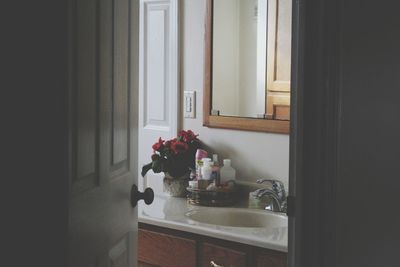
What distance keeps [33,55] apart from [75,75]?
0.10 m

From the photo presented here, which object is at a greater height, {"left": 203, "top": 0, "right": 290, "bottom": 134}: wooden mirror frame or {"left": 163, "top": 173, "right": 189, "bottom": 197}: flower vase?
{"left": 203, "top": 0, "right": 290, "bottom": 134}: wooden mirror frame

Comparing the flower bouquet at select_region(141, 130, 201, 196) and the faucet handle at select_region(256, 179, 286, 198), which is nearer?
the faucet handle at select_region(256, 179, 286, 198)

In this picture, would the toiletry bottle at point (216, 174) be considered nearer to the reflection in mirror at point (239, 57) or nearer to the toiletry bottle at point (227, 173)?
the toiletry bottle at point (227, 173)

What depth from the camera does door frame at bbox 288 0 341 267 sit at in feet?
4.62

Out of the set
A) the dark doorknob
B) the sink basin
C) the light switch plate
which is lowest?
the sink basin

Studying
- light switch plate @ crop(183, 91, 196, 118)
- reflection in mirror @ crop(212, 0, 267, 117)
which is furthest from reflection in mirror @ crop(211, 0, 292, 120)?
light switch plate @ crop(183, 91, 196, 118)

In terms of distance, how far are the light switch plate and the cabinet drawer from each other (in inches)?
25.0

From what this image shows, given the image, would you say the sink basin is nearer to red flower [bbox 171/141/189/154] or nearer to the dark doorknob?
red flower [bbox 171/141/189/154]

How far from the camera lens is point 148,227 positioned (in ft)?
7.48

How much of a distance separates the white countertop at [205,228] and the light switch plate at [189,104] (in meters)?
0.42

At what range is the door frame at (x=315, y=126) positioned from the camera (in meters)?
1.41

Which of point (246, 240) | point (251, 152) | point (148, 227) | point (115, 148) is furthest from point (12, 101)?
point (251, 152)

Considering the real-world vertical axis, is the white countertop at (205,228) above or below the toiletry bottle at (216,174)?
below

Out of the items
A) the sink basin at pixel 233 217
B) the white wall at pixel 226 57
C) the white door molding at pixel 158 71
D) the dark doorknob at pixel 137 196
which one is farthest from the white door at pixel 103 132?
the white door molding at pixel 158 71
